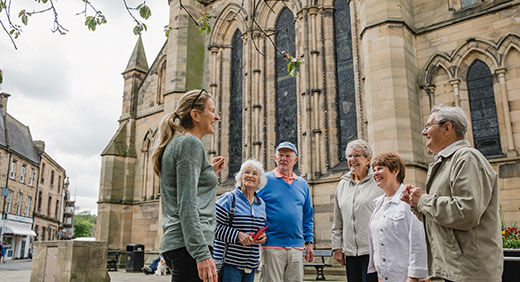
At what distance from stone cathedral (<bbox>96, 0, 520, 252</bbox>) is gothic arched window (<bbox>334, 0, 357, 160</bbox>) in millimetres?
34

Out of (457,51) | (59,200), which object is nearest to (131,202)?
(457,51)

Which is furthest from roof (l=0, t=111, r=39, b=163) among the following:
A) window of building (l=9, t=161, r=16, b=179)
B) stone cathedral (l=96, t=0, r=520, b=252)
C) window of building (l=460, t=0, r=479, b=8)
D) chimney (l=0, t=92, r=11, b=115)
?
window of building (l=460, t=0, r=479, b=8)

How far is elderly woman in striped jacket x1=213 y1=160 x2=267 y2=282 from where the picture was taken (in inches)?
127

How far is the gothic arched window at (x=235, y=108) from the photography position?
45.2 feet

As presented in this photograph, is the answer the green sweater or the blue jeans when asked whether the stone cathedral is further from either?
the green sweater

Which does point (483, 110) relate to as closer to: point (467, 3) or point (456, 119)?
point (467, 3)

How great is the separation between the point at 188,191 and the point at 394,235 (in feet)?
5.58

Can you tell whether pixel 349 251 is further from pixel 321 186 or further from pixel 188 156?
pixel 321 186

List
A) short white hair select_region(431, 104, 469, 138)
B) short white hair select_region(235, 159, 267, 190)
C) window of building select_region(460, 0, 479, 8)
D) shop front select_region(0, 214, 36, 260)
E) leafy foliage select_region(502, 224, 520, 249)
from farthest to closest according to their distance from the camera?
shop front select_region(0, 214, 36, 260) < window of building select_region(460, 0, 479, 8) < leafy foliage select_region(502, 224, 520, 249) < short white hair select_region(235, 159, 267, 190) < short white hair select_region(431, 104, 469, 138)

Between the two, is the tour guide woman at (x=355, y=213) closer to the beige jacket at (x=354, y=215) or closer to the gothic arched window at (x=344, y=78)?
the beige jacket at (x=354, y=215)

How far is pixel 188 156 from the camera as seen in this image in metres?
2.12

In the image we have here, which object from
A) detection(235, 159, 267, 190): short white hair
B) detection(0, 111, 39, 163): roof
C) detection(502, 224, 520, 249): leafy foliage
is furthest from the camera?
detection(0, 111, 39, 163): roof

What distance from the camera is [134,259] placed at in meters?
13.0

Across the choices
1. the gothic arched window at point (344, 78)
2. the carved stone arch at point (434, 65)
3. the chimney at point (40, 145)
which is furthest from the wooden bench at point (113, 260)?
the chimney at point (40, 145)
